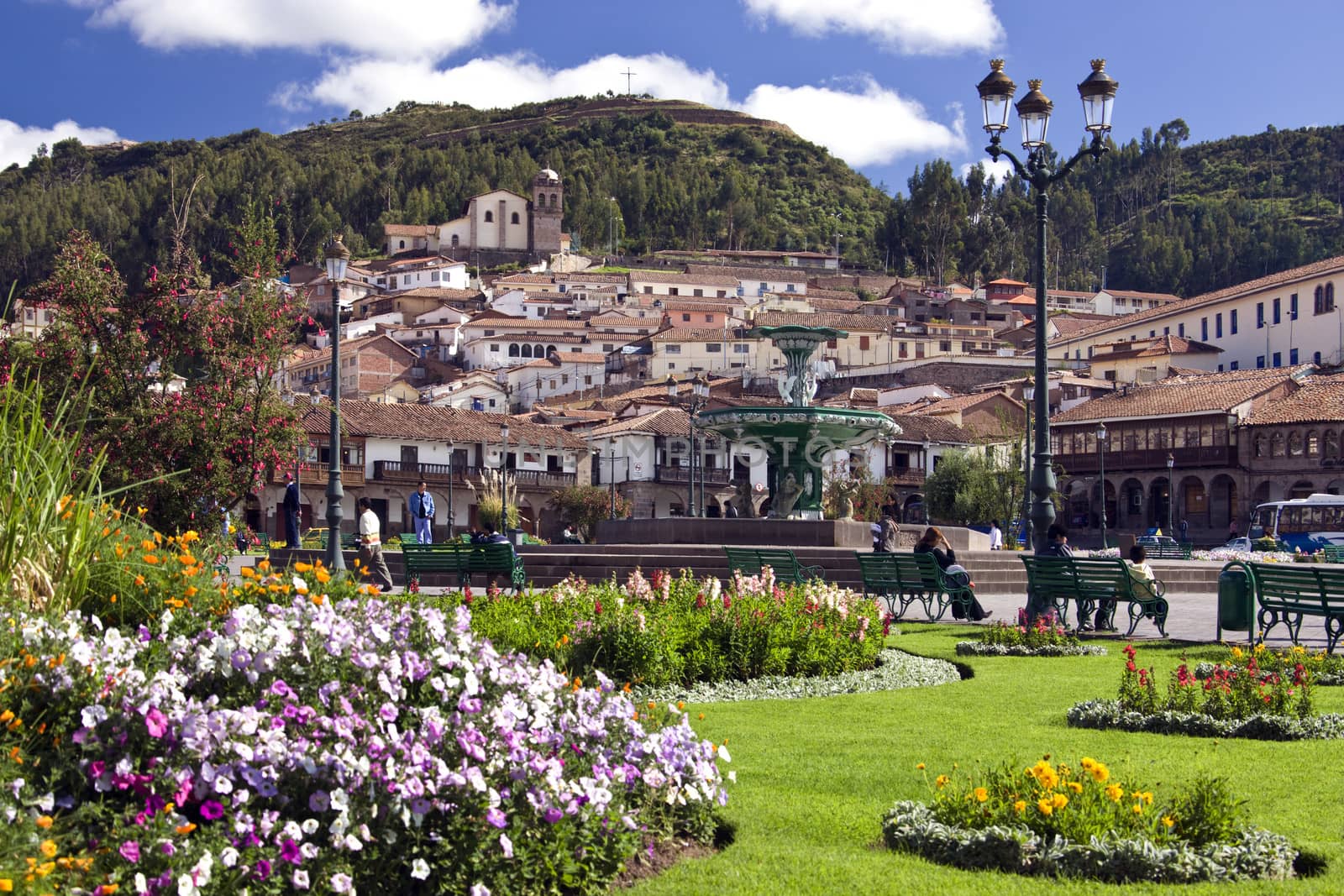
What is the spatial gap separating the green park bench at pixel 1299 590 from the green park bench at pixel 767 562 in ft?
17.7

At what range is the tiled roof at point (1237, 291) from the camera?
71125 mm

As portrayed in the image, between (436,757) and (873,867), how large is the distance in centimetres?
164

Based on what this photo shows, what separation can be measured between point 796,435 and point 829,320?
229ft

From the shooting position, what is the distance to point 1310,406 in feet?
201

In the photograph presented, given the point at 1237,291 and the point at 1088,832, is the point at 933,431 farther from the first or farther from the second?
the point at 1088,832

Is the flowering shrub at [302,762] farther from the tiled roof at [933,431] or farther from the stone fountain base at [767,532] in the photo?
the tiled roof at [933,431]

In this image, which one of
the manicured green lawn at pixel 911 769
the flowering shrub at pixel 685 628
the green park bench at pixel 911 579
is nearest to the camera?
the manicured green lawn at pixel 911 769

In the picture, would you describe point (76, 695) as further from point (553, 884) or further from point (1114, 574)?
point (1114, 574)

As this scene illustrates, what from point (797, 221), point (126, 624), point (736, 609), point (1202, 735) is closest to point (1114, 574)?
point (736, 609)

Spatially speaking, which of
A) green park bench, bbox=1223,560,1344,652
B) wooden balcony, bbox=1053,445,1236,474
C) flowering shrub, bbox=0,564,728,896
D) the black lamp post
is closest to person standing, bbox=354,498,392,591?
green park bench, bbox=1223,560,1344,652

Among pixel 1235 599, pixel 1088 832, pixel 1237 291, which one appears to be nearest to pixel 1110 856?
pixel 1088 832

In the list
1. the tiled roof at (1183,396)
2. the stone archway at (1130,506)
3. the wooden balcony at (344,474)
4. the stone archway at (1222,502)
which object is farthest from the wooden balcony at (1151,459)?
the wooden balcony at (344,474)

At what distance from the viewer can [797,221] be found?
156500mm

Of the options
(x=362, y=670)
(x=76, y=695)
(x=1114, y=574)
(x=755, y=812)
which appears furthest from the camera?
(x=1114, y=574)
